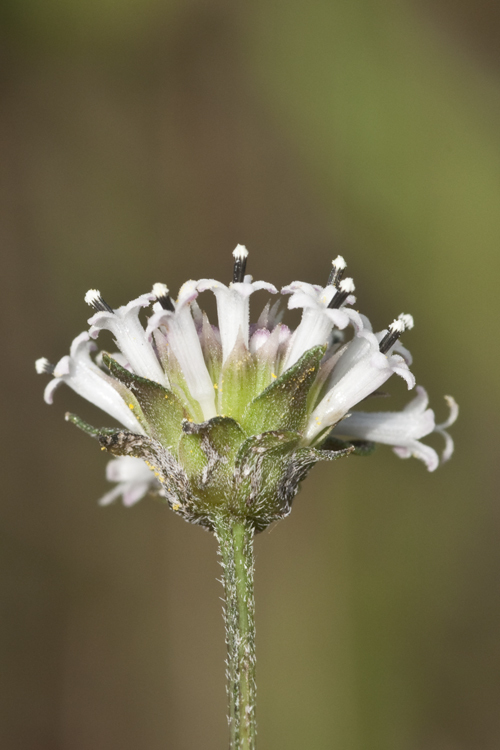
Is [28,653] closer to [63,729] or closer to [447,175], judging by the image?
[63,729]

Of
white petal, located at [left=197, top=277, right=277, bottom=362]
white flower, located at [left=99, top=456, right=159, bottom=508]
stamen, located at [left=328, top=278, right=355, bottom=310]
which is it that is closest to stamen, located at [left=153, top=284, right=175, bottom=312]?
white petal, located at [left=197, top=277, right=277, bottom=362]

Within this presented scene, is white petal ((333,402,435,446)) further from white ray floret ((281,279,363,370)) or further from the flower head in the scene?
white ray floret ((281,279,363,370))

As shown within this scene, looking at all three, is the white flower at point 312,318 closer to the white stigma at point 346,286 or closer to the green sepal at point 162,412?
the white stigma at point 346,286

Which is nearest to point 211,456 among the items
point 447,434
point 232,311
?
point 232,311

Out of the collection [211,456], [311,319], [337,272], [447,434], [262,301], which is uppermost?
[262,301]

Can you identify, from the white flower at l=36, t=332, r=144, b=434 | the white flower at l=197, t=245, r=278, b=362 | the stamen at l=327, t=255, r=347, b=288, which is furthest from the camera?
the stamen at l=327, t=255, r=347, b=288

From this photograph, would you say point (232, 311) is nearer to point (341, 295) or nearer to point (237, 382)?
point (237, 382)

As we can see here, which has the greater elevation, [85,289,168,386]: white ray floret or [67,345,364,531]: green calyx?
[85,289,168,386]: white ray floret
